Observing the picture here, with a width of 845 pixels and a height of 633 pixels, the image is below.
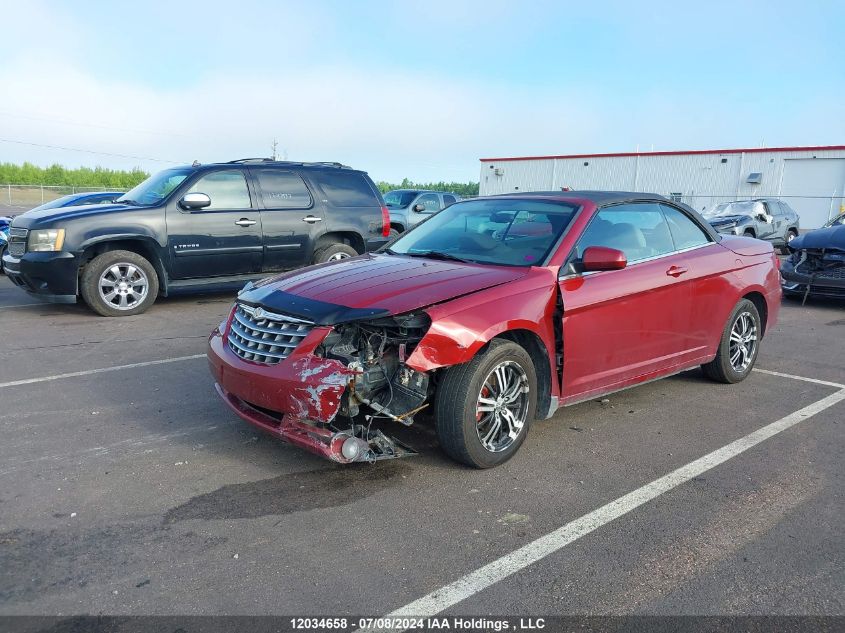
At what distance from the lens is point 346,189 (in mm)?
10430

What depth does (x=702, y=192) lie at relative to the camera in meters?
38.5

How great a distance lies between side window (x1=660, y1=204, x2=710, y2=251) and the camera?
18.1 ft

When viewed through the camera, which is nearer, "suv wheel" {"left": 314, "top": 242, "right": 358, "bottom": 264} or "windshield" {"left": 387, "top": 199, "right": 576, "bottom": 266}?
"windshield" {"left": 387, "top": 199, "right": 576, "bottom": 266}

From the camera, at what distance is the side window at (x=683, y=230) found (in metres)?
5.52

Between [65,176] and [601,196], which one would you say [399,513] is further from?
[65,176]

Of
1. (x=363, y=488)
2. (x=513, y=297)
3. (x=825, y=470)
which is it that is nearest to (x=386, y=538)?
(x=363, y=488)

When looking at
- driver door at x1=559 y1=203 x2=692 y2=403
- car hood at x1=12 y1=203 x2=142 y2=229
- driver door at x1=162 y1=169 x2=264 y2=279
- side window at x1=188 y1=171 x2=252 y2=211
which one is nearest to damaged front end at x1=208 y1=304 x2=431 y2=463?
driver door at x1=559 y1=203 x2=692 y2=403

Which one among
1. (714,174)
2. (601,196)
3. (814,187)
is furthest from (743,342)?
(714,174)

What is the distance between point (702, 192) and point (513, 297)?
38.0 meters

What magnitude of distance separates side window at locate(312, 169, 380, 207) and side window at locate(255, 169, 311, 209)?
35cm

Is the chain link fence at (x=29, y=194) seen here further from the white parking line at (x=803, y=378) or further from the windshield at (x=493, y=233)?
the white parking line at (x=803, y=378)

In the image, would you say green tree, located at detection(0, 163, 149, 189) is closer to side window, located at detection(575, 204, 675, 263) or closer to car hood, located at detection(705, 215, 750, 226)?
car hood, located at detection(705, 215, 750, 226)

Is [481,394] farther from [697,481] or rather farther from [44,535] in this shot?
[44,535]

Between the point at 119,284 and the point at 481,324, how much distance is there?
6259 millimetres
